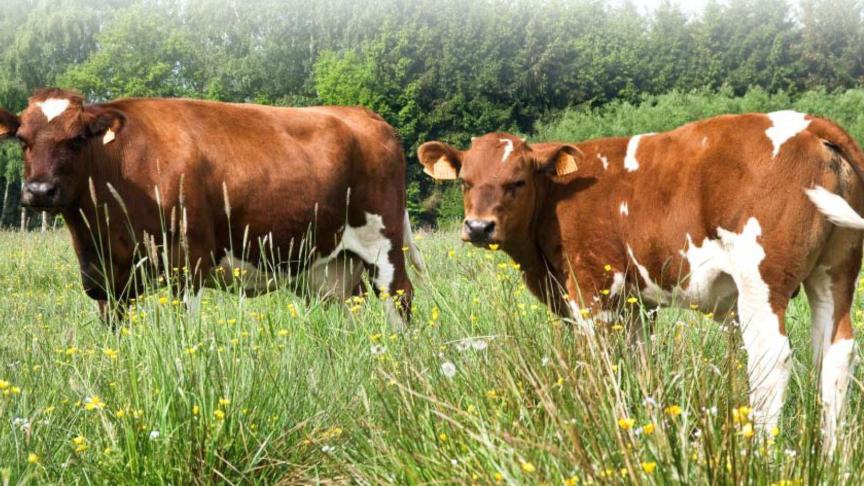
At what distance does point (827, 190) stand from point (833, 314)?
59cm

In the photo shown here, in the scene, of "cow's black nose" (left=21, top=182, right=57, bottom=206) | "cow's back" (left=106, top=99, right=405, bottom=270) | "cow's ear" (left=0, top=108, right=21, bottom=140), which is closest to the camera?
"cow's black nose" (left=21, top=182, right=57, bottom=206)

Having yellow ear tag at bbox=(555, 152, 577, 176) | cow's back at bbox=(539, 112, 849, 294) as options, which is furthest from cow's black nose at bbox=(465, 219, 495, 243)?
yellow ear tag at bbox=(555, 152, 577, 176)

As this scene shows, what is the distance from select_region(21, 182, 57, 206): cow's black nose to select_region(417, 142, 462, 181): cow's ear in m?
2.34

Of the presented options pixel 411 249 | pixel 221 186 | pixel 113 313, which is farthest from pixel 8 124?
pixel 411 249

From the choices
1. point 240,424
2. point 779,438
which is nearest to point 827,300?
point 779,438

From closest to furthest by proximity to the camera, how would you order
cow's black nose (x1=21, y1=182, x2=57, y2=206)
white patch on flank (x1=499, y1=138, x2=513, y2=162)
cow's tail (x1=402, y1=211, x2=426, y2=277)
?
white patch on flank (x1=499, y1=138, x2=513, y2=162) < cow's black nose (x1=21, y1=182, x2=57, y2=206) < cow's tail (x1=402, y1=211, x2=426, y2=277)

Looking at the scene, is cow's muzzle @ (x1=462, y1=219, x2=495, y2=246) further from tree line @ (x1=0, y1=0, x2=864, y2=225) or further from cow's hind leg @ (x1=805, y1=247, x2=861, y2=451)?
tree line @ (x1=0, y1=0, x2=864, y2=225)

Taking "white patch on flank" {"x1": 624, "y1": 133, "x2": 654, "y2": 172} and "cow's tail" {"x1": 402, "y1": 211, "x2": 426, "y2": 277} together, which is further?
"cow's tail" {"x1": 402, "y1": 211, "x2": 426, "y2": 277}

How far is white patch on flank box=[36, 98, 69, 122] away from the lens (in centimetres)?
647

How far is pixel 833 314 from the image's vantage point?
15.3ft

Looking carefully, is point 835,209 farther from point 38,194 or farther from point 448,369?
point 38,194

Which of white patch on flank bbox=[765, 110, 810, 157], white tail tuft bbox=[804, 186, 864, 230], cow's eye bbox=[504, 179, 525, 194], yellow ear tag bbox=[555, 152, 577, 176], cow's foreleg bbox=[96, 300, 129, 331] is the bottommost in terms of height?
cow's foreleg bbox=[96, 300, 129, 331]

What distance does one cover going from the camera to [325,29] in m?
64.2

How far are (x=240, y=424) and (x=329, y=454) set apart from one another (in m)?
0.33
